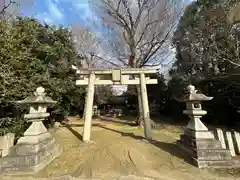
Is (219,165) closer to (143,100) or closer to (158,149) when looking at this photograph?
(158,149)

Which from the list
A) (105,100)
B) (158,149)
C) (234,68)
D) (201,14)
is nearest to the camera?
(158,149)

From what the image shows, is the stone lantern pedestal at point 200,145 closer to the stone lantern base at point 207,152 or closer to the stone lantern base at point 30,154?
the stone lantern base at point 207,152

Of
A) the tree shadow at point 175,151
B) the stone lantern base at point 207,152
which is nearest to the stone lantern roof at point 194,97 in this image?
the stone lantern base at point 207,152

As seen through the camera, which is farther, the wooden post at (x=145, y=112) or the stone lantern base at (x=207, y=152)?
the wooden post at (x=145, y=112)

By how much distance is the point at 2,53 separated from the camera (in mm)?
6906

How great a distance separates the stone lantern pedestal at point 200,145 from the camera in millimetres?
4754

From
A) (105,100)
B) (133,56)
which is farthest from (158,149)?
(105,100)

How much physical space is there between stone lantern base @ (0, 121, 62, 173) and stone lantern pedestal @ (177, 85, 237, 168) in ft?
12.4

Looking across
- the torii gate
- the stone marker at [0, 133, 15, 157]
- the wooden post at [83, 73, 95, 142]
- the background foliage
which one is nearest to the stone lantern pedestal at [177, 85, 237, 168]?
A: the torii gate

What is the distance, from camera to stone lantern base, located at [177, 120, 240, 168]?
4727 mm

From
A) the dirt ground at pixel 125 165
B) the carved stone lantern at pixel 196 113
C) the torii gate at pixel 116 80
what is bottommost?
the dirt ground at pixel 125 165

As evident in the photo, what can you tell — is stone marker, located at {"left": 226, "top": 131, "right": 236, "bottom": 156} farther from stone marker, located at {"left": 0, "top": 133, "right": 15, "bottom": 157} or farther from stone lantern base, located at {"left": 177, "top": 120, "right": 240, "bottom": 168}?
stone marker, located at {"left": 0, "top": 133, "right": 15, "bottom": 157}

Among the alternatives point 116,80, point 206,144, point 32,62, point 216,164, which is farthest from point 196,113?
point 32,62

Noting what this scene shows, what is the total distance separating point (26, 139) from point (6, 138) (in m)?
1.13
